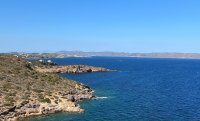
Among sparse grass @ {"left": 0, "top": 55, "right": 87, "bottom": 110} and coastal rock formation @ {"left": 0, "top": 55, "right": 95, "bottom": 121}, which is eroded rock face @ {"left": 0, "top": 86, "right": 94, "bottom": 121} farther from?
sparse grass @ {"left": 0, "top": 55, "right": 87, "bottom": 110}

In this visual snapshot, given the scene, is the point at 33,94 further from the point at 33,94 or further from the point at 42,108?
the point at 42,108

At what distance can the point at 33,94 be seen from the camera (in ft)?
317

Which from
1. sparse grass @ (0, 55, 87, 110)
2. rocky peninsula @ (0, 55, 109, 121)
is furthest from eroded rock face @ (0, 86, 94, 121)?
sparse grass @ (0, 55, 87, 110)

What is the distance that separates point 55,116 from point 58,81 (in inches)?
1289

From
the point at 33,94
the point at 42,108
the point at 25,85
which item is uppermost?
the point at 25,85

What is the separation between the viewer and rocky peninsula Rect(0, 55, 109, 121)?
284 ft

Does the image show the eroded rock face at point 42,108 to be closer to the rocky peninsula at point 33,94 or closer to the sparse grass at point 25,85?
the rocky peninsula at point 33,94

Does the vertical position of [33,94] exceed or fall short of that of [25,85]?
it falls short

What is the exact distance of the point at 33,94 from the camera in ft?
317

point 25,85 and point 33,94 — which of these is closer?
point 33,94

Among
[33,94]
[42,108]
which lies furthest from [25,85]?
[42,108]

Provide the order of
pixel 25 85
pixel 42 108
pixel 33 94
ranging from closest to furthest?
pixel 42 108 → pixel 33 94 → pixel 25 85

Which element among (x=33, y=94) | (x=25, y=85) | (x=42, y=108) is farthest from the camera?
(x=25, y=85)

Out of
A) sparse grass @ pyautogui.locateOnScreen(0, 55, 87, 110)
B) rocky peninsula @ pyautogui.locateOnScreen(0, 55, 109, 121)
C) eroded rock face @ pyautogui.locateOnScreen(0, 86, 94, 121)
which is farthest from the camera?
sparse grass @ pyautogui.locateOnScreen(0, 55, 87, 110)
